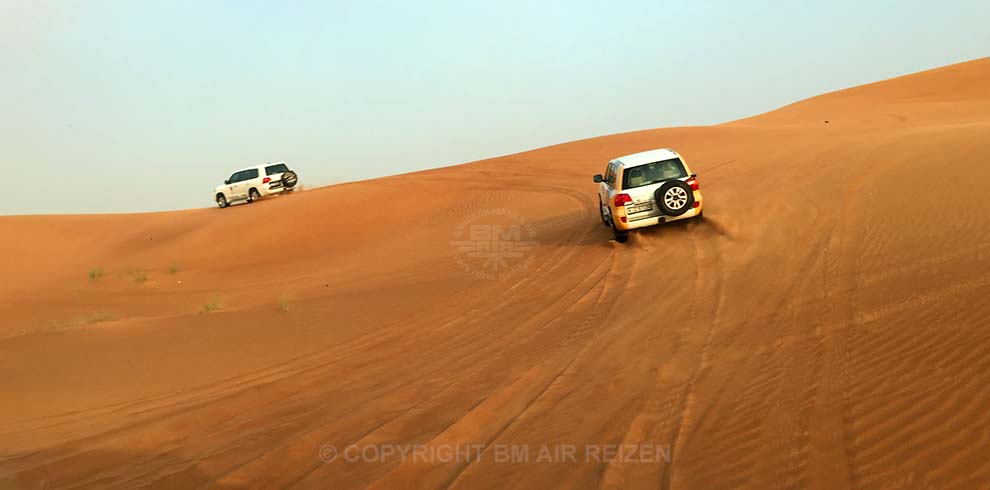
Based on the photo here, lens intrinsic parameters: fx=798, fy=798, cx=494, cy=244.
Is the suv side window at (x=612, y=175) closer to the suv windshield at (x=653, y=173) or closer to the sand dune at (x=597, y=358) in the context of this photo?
the suv windshield at (x=653, y=173)

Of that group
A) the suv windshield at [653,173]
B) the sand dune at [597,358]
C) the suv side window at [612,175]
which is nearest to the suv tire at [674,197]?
the suv windshield at [653,173]

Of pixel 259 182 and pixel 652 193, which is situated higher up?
pixel 259 182

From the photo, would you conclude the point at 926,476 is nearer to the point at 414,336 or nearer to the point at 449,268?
the point at 414,336

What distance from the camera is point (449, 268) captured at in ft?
58.0

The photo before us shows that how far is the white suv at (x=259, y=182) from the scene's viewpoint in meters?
36.2

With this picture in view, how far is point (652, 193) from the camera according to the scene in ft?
48.4

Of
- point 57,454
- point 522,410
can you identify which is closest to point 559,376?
point 522,410

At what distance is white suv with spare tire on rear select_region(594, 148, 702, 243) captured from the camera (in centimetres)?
1456

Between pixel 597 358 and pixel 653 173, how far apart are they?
7.38 meters

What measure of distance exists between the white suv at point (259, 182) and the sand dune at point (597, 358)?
49.7 feet

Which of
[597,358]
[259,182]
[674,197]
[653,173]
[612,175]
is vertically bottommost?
[597,358]

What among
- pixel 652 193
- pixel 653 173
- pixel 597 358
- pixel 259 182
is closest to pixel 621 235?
pixel 652 193

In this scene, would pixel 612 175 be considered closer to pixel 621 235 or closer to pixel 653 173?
pixel 653 173

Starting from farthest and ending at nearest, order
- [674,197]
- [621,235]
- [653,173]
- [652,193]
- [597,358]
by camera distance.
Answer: [621,235] < [653,173] < [652,193] < [674,197] < [597,358]
